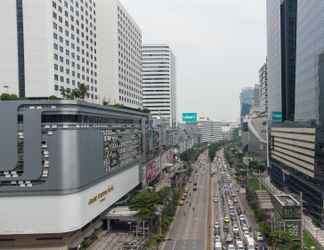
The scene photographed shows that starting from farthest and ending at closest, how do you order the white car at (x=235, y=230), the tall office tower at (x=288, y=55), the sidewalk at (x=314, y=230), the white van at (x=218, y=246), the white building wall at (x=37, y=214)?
the tall office tower at (x=288, y=55), the white car at (x=235, y=230), the sidewalk at (x=314, y=230), the white van at (x=218, y=246), the white building wall at (x=37, y=214)

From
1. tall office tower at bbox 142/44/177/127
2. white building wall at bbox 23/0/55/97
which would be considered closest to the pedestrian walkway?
white building wall at bbox 23/0/55/97

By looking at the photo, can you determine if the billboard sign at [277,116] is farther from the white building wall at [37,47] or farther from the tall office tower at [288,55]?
the white building wall at [37,47]

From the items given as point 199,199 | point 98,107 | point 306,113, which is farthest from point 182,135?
point 98,107

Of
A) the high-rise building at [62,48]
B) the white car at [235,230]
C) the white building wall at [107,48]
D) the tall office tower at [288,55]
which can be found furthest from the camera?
the tall office tower at [288,55]

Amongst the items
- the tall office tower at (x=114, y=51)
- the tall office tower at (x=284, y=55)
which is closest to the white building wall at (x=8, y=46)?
the tall office tower at (x=114, y=51)

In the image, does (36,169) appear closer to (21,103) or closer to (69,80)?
(21,103)

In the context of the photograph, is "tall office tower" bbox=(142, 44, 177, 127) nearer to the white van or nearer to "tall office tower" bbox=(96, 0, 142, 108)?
"tall office tower" bbox=(96, 0, 142, 108)

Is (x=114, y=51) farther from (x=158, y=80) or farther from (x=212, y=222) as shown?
(x=158, y=80)

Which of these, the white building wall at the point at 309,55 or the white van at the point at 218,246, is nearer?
the white van at the point at 218,246
